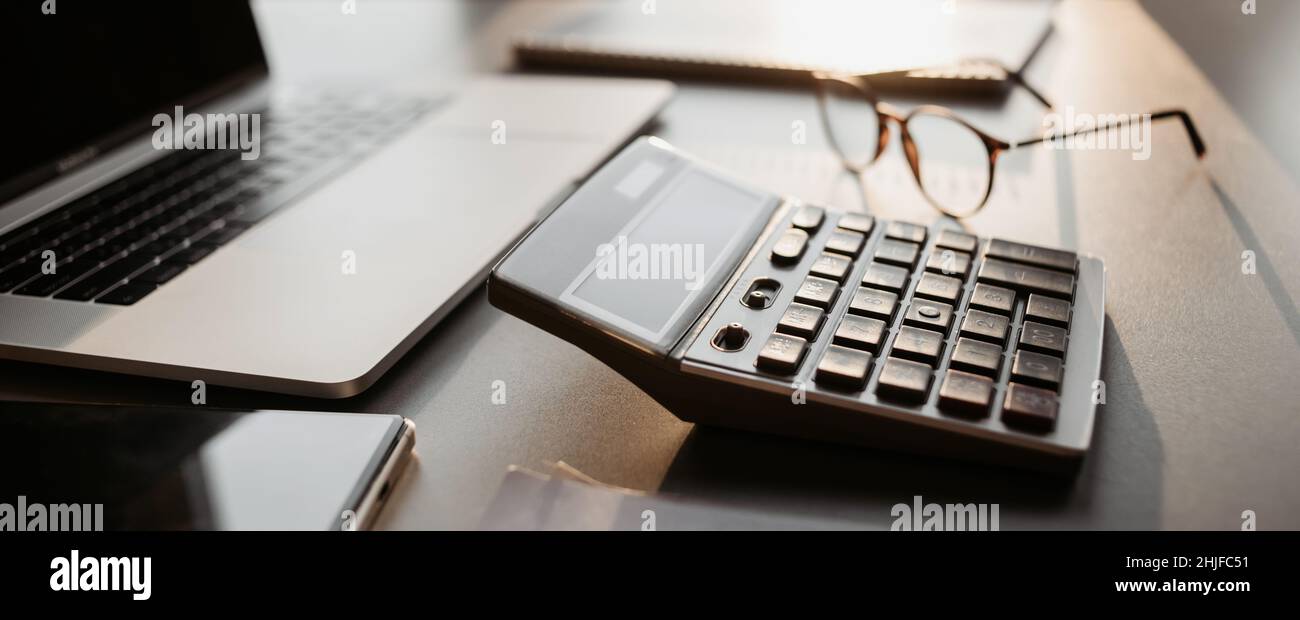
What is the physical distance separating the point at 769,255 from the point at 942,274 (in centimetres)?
9

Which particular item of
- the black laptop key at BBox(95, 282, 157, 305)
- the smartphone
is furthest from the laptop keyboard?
the smartphone

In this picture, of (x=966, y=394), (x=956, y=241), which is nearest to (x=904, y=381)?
(x=966, y=394)

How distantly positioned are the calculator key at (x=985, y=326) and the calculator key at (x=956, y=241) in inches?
2.4

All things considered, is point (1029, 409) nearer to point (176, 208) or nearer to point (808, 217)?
point (808, 217)

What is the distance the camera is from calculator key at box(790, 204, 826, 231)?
0.50m

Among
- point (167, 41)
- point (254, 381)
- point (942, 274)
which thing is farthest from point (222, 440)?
point (167, 41)

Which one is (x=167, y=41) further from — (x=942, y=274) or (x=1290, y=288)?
(x=1290, y=288)

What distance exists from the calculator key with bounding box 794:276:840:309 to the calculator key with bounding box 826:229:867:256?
3 centimetres

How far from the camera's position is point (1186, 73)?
844mm

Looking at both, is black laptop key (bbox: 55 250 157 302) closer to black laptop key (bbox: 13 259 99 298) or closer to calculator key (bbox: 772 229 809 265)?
black laptop key (bbox: 13 259 99 298)

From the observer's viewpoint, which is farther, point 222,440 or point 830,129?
point 830,129

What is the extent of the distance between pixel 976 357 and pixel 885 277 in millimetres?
74

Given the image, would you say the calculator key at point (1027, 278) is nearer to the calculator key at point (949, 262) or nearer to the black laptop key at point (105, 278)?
the calculator key at point (949, 262)
